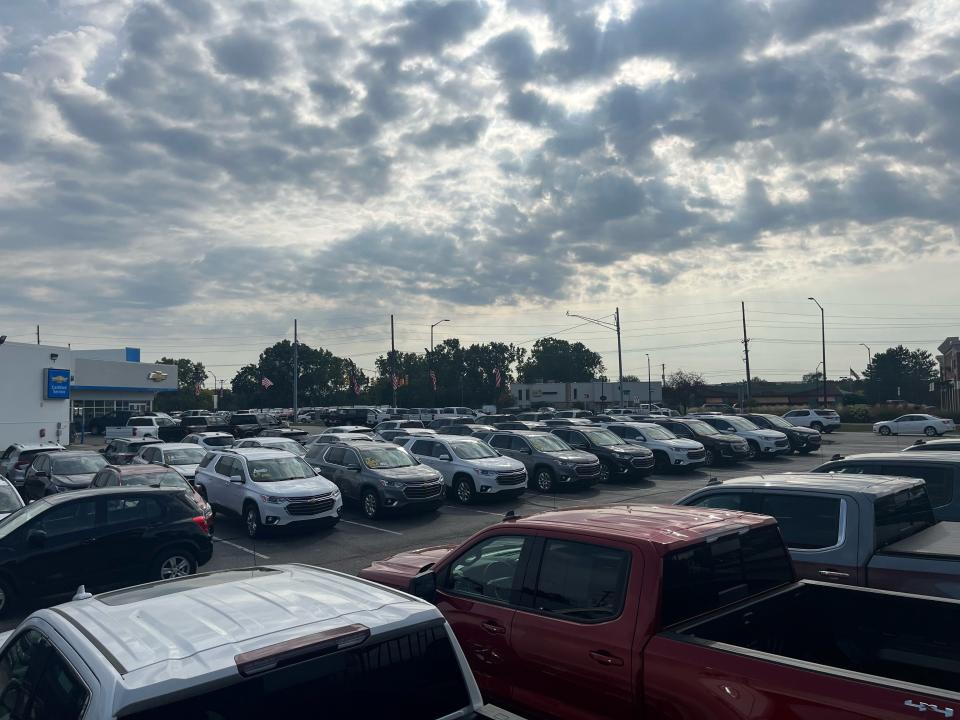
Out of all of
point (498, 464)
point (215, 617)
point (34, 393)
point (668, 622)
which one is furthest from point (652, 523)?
point (34, 393)

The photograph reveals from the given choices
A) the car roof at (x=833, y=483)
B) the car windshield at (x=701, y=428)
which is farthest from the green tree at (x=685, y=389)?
the car roof at (x=833, y=483)

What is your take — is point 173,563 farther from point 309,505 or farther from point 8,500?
point 309,505

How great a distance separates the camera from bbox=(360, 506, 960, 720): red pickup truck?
11.6 feet

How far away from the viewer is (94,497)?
10008 mm

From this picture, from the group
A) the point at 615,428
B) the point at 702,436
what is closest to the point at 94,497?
the point at 615,428

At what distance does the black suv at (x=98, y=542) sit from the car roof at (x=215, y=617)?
695 centimetres

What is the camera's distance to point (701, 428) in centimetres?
2806

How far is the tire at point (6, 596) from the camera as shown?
9094mm

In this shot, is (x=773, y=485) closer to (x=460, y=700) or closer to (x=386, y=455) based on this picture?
(x=460, y=700)

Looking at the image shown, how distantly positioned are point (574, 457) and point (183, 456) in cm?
1093

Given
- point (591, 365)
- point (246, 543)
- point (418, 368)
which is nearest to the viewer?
point (246, 543)

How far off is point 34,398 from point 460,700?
1627 inches

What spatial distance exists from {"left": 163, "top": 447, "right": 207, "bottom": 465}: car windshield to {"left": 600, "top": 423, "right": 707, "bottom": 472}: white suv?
13558 mm

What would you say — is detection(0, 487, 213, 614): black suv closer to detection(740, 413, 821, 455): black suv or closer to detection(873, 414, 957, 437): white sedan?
detection(740, 413, 821, 455): black suv
